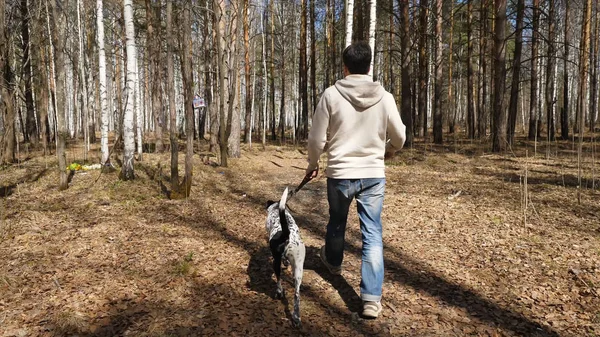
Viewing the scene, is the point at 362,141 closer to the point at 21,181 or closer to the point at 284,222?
the point at 284,222

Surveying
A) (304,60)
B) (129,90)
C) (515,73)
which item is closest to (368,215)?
(129,90)

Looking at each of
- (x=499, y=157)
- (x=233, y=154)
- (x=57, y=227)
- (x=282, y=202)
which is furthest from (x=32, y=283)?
(x=499, y=157)

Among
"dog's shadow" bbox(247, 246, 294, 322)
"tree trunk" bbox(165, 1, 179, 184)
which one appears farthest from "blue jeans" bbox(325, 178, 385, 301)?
"tree trunk" bbox(165, 1, 179, 184)

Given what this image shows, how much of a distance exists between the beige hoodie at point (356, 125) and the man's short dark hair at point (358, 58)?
0.06 m

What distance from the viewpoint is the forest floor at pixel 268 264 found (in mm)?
2895

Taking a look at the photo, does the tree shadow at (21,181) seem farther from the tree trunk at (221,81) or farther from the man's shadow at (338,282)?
the man's shadow at (338,282)

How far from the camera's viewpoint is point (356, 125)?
276cm

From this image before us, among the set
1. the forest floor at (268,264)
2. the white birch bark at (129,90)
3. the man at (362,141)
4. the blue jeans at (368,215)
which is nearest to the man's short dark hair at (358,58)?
the man at (362,141)

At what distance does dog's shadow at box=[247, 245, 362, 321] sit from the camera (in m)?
3.23

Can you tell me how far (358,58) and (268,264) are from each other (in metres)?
2.53

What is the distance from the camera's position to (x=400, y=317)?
300 centimetres

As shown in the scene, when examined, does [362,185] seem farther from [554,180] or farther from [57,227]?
[554,180]

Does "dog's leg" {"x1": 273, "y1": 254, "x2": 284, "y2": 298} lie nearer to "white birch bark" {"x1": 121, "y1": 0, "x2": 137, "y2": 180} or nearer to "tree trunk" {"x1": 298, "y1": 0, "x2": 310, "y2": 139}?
"white birch bark" {"x1": 121, "y1": 0, "x2": 137, "y2": 180}

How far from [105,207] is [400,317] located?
550 cm
